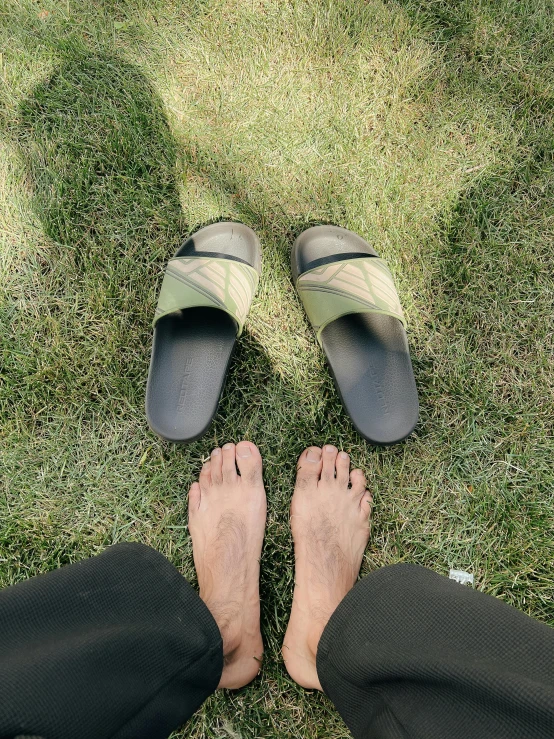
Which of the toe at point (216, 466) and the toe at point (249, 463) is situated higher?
the toe at point (249, 463)

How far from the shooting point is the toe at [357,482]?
1644mm

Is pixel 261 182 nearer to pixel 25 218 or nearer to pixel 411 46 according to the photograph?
pixel 411 46

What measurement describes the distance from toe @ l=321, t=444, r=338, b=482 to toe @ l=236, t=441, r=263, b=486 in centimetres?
22

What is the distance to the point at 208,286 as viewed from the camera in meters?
1.61

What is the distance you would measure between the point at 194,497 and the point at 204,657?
1.85 ft

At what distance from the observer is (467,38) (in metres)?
1.79

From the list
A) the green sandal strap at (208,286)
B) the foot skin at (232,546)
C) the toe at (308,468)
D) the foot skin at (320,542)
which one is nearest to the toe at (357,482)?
the foot skin at (320,542)

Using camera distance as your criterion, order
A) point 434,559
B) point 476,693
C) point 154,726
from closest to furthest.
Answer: point 476,693 < point 154,726 < point 434,559

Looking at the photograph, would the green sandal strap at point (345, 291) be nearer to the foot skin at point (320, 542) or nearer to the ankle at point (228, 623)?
the foot skin at point (320, 542)

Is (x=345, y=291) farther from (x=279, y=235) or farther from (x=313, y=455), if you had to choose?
(x=313, y=455)

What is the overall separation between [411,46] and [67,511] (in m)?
2.09

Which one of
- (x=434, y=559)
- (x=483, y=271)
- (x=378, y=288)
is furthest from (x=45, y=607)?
(x=483, y=271)

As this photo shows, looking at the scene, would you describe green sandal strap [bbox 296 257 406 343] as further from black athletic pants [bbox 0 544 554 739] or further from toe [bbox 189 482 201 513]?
black athletic pants [bbox 0 544 554 739]

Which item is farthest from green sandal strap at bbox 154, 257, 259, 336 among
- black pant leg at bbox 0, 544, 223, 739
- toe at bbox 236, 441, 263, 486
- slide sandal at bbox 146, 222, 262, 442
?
black pant leg at bbox 0, 544, 223, 739
